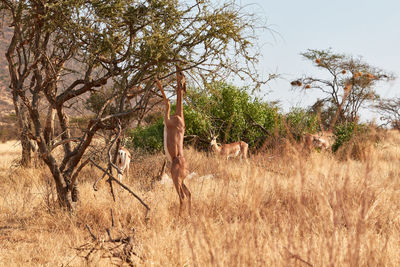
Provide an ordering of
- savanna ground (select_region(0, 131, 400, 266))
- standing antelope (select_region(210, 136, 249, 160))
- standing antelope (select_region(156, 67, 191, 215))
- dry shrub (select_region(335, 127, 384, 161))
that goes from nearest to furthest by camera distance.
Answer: dry shrub (select_region(335, 127, 384, 161)), savanna ground (select_region(0, 131, 400, 266)), standing antelope (select_region(156, 67, 191, 215)), standing antelope (select_region(210, 136, 249, 160))

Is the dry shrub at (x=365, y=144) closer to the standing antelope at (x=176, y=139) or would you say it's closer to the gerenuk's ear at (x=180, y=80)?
the standing antelope at (x=176, y=139)

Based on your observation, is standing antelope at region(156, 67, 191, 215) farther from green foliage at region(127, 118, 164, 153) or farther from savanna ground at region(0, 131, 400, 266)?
green foliage at region(127, 118, 164, 153)

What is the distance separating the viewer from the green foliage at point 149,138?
43.6 ft

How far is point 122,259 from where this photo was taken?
11.7ft

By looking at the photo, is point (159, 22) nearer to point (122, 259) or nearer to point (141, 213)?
point (141, 213)

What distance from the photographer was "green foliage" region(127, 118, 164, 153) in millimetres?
13281

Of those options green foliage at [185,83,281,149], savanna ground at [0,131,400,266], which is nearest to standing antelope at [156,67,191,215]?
savanna ground at [0,131,400,266]

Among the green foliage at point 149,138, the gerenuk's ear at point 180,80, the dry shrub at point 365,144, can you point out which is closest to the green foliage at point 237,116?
the green foliage at point 149,138

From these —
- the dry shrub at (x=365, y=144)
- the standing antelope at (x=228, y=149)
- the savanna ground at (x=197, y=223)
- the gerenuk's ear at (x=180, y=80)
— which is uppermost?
the gerenuk's ear at (x=180, y=80)

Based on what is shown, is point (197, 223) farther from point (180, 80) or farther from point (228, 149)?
point (228, 149)

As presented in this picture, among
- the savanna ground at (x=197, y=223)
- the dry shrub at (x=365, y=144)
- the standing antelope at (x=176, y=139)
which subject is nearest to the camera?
the dry shrub at (x=365, y=144)

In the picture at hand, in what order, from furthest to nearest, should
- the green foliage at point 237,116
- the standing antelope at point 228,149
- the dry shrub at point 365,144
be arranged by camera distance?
the green foliage at point 237,116 → the standing antelope at point 228,149 → the dry shrub at point 365,144

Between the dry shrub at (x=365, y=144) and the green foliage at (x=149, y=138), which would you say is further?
the green foliage at (x=149, y=138)

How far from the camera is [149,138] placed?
13.3m
